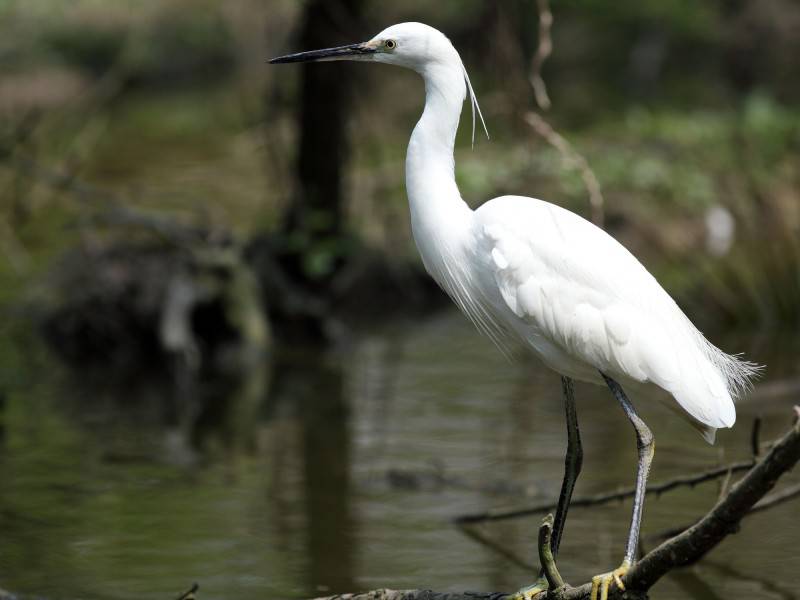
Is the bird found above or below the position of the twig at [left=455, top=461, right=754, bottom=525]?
above

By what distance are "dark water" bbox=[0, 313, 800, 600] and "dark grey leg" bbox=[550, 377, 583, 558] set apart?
2.02 feet

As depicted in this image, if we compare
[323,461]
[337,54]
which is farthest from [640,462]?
[323,461]

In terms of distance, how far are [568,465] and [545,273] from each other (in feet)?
2.29

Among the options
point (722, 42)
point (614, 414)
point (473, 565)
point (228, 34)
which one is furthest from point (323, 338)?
point (228, 34)

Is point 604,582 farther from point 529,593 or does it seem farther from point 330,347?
point 330,347

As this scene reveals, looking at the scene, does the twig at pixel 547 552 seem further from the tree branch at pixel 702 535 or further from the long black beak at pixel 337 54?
the long black beak at pixel 337 54

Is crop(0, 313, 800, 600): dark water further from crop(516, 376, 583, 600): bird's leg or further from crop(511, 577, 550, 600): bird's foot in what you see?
crop(511, 577, 550, 600): bird's foot

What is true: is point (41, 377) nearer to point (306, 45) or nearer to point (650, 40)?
point (306, 45)

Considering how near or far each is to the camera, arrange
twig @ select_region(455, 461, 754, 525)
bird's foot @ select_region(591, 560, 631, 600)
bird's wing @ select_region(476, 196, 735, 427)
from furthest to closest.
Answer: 1. twig @ select_region(455, 461, 754, 525)
2. bird's wing @ select_region(476, 196, 735, 427)
3. bird's foot @ select_region(591, 560, 631, 600)

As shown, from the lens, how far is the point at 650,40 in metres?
24.2

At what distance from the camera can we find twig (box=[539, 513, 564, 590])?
9.93ft

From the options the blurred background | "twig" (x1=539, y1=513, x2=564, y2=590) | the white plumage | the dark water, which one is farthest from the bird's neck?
the dark water

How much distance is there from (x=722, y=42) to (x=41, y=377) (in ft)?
55.3

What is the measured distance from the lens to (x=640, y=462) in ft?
12.5
